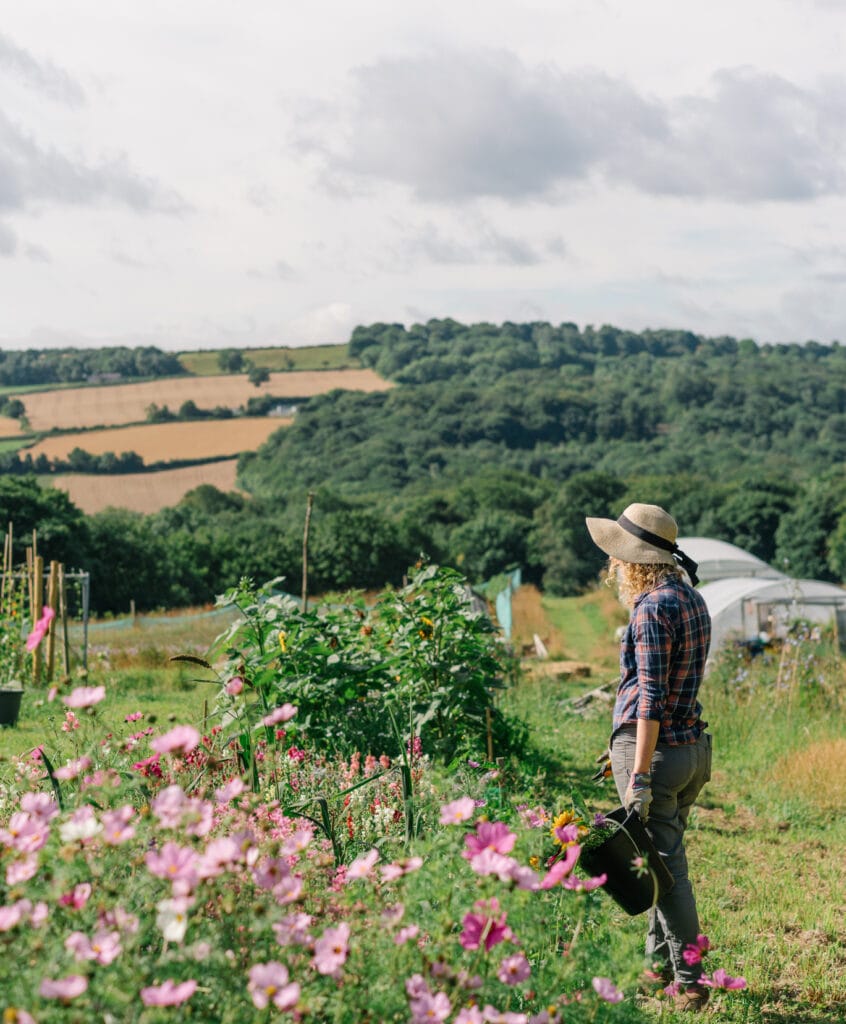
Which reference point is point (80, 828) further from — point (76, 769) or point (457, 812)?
point (457, 812)

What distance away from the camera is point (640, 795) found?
10.2 ft

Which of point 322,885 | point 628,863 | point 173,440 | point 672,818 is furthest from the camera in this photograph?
point 173,440

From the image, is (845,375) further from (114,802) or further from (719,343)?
(114,802)

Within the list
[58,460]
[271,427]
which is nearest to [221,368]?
[271,427]

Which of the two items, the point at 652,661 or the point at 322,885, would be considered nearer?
the point at 322,885

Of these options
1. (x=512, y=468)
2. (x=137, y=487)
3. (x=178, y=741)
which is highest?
(x=178, y=741)

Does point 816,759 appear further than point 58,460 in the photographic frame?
No

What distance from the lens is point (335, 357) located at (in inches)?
3509

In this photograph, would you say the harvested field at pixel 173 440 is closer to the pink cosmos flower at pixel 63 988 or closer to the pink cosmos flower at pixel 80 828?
the pink cosmos flower at pixel 80 828

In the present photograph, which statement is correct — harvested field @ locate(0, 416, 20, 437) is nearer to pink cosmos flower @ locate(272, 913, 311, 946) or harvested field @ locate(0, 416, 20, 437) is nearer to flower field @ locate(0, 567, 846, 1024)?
flower field @ locate(0, 567, 846, 1024)

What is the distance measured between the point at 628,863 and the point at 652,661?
0.58 metres

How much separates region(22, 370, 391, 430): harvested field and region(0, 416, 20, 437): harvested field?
87 centimetres

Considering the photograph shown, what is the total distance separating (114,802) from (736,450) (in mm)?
74584

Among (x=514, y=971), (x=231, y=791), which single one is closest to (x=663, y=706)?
(x=514, y=971)
